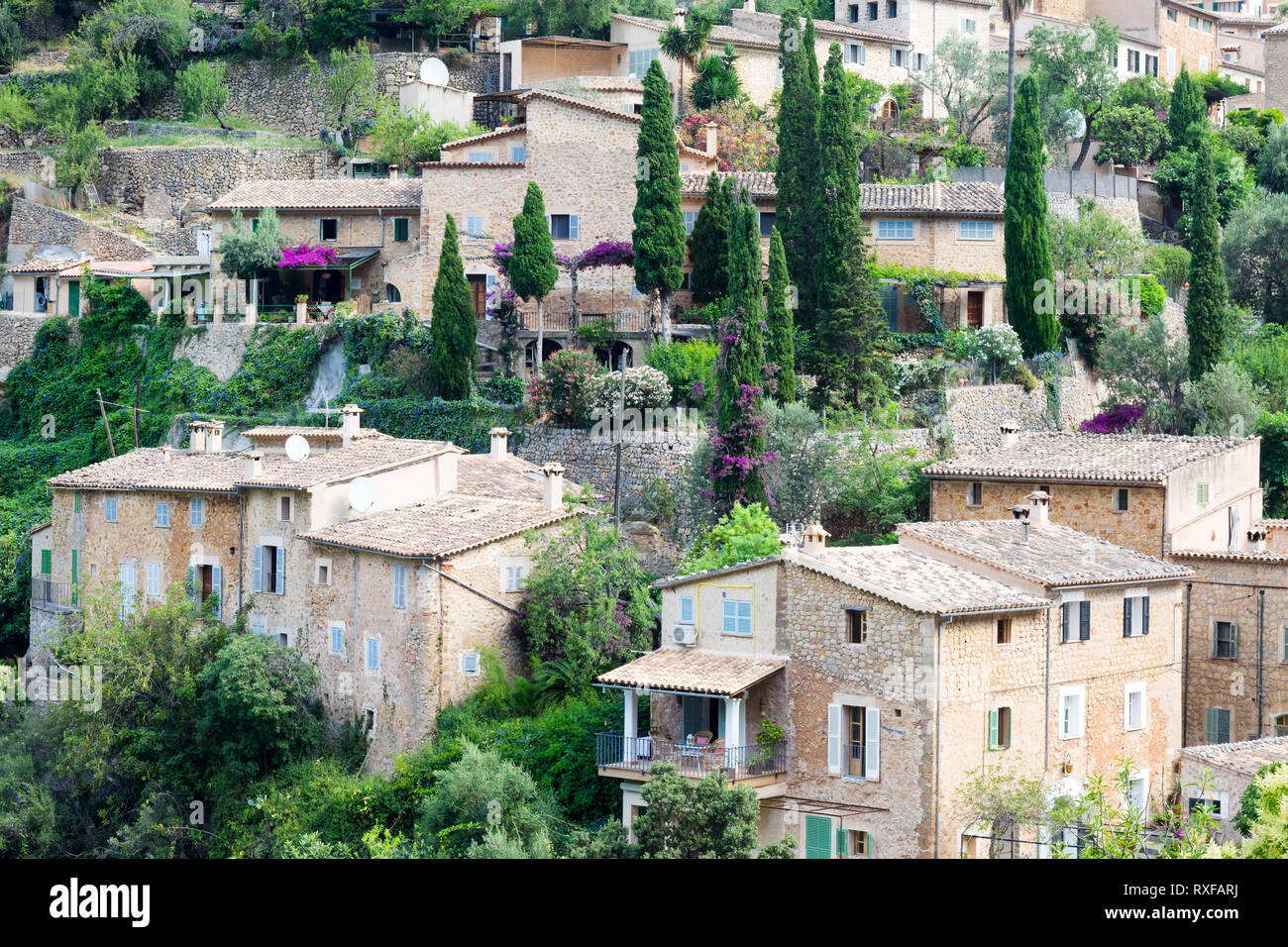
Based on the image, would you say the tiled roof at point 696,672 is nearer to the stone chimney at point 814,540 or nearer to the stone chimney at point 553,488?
the stone chimney at point 814,540

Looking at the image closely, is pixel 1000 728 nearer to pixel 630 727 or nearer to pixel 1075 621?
pixel 1075 621

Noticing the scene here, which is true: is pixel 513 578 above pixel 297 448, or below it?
below

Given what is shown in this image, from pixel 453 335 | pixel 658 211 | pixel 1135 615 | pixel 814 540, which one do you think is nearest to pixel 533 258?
pixel 453 335

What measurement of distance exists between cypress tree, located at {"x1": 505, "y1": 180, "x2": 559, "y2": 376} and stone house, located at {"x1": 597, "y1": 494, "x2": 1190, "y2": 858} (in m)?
18.4

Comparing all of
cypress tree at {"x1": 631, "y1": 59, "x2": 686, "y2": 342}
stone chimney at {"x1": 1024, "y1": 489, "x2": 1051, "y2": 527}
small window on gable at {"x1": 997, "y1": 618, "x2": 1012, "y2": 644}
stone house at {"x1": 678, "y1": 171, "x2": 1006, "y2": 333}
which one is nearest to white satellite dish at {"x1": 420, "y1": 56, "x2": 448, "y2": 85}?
stone house at {"x1": 678, "y1": 171, "x2": 1006, "y2": 333}

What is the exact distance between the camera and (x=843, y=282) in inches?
1797

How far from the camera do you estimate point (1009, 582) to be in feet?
97.3

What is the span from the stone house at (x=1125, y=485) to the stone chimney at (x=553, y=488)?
725cm

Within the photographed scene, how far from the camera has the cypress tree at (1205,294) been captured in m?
44.5

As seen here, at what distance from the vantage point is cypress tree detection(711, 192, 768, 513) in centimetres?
3853

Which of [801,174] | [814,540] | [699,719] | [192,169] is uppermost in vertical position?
[192,169]

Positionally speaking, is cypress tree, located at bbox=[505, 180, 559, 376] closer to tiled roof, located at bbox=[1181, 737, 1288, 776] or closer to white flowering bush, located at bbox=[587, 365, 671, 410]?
white flowering bush, located at bbox=[587, 365, 671, 410]

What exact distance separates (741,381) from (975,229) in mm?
13728
